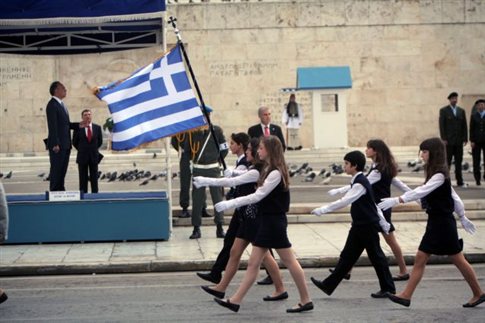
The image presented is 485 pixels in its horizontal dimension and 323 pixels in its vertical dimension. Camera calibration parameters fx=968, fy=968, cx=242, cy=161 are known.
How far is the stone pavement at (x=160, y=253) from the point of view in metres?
12.0

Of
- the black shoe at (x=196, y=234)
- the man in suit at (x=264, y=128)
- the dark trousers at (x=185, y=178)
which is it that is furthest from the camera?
the dark trousers at (x=185, y=178)

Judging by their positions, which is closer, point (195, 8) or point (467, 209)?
point (467, 209)

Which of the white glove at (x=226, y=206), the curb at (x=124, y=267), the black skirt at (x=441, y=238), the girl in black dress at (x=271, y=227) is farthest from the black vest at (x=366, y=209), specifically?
the curb at (x=124, y=267)

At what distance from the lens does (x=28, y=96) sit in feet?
111

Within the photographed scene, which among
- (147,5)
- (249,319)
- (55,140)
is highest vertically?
(147,5)

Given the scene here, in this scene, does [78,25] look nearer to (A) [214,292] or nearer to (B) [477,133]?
(A) [214,292]

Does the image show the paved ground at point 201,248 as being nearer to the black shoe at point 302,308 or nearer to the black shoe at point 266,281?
the black shoe at point 266,281

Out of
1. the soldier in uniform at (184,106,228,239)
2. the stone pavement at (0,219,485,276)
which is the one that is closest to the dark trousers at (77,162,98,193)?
the stone pavement at (0,219,485,276)

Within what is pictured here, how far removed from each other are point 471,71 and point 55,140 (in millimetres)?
23188

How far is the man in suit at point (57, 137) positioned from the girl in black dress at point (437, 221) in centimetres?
675

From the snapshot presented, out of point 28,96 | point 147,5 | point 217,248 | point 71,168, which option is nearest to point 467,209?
point 217,248

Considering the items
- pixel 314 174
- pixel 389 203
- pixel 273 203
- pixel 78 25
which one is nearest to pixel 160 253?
pixel 273 203

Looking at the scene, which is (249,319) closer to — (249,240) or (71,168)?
(249,240)

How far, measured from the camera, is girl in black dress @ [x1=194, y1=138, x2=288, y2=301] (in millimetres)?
9547
